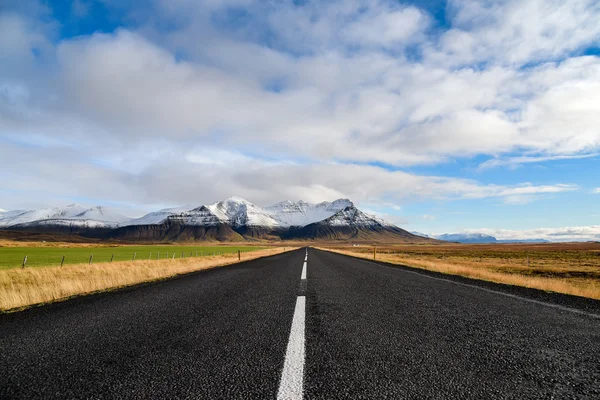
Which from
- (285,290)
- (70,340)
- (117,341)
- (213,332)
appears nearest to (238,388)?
(213,332)

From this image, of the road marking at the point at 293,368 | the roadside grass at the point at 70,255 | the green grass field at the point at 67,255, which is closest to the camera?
the road marking at the point at 293,368

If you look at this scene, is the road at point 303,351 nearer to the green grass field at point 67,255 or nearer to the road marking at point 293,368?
the road marking at point 293,368

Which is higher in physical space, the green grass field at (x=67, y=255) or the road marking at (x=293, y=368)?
the road marking at (x=293, y=368)

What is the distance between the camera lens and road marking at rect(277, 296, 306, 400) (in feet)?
8.66

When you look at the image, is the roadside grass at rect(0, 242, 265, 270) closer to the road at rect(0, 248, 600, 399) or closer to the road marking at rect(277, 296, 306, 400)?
the road at rect(0, 248, 600, 399)

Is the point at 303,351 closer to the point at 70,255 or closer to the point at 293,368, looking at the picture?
the point at 293,368

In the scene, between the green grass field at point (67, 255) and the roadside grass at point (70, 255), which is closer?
the green grass field at point (67, 255)

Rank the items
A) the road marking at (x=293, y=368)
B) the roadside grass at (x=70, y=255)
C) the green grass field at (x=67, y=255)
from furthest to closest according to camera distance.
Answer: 1. the roadside grass at (x=70, y=255)
2. the green grass field at (x=67, y=255)
3. the road marking at (x=293, y=368)

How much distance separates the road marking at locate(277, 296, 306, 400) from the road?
→ 0.01 metres

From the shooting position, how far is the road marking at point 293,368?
8.66 feet

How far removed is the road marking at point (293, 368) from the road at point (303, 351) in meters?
0.01

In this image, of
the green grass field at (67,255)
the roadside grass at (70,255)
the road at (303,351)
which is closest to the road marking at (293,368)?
the road at (303,351)

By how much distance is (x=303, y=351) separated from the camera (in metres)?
3.76

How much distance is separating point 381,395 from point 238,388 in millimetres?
1280
